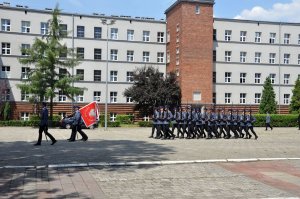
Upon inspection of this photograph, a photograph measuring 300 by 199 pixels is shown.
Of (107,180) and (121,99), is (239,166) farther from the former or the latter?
(121,99)

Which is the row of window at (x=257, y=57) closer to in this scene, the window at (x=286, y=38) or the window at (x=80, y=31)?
the window at (x=286, y=38)

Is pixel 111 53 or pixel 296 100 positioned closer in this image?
pixel 296 100

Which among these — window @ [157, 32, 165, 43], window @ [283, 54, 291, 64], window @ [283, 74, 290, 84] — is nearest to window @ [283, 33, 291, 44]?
window @ [283, 54, 291, 64]

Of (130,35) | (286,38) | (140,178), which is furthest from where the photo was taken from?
(286,38)

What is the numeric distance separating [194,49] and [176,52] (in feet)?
8.52

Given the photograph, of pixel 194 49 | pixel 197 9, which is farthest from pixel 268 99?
pixel 197 9

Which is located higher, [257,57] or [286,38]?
[286,38]

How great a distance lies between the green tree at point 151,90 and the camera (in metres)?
47.4

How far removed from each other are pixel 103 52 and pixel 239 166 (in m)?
43.8

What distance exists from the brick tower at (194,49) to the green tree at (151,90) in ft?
8.78

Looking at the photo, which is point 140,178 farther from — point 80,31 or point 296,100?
point 296,100

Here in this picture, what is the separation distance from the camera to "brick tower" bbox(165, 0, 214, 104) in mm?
52156

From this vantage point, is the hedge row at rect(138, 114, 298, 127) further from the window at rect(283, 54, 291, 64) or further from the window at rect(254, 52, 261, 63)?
the window at rect(283, 54, 291, 64)

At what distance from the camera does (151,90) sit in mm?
47750
